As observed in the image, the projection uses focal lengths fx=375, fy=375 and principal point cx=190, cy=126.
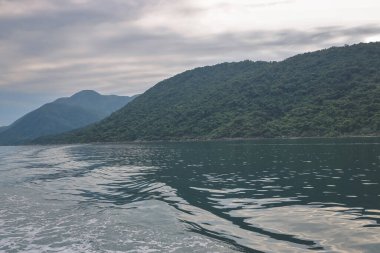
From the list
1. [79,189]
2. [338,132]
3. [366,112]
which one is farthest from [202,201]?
[366,112]

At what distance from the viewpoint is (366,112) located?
152000 mm

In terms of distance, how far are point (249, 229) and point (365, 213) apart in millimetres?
9357

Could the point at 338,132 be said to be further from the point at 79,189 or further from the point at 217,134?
the point at 79,189

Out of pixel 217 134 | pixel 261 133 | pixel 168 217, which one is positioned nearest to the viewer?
pixel 168 217

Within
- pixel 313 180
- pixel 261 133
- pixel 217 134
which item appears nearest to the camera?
pixel 313 180

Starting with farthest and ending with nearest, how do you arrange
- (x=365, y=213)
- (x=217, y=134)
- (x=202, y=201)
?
(x=217, y=134) < (x=202, y=201) < (x=365, y=213)

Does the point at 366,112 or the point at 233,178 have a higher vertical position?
the point at 366,112

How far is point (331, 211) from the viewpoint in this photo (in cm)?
2914

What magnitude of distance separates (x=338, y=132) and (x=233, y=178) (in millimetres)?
105880

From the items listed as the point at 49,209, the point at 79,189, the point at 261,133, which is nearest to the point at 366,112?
the point at 261,133

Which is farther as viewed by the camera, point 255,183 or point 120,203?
point 255,183

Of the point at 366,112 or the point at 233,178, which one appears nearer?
the point at 233,178

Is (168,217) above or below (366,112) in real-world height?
below

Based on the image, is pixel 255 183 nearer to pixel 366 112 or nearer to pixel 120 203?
pixel 120 203
